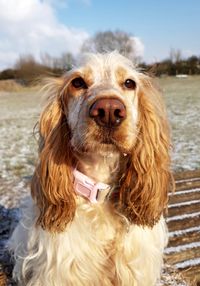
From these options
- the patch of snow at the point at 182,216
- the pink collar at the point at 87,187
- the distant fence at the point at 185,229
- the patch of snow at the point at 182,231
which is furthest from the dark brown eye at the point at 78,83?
the patch of snow at the point at 182,216

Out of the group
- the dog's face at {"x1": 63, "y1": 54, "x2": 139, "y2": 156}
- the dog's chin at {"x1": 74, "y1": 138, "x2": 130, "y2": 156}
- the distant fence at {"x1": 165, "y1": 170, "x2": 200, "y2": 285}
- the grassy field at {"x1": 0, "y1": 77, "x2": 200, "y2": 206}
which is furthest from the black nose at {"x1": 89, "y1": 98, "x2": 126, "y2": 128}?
the distant fence at {"x1": 165, "y1": 170, "x2": 200, "y2": 285}

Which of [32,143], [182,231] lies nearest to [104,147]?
[182,231]

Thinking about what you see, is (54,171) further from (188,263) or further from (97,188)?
(188,263)

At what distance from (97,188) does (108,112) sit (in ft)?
2.10

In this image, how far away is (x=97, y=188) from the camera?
8.27ft

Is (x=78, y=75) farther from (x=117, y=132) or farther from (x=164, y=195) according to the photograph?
(x=164, y=195)

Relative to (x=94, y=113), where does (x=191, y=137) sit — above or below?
below

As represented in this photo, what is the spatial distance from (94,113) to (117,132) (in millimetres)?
189

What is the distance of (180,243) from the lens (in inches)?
143

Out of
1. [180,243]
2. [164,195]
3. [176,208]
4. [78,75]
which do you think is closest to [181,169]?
[176,208]

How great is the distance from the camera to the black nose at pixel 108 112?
2.05 m

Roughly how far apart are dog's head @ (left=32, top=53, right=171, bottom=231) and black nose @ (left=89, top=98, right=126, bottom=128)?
9.8 inches

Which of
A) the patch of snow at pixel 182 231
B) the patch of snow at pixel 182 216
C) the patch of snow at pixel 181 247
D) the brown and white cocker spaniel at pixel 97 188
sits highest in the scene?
the brown and white cocker spaniel at pixel 97 188

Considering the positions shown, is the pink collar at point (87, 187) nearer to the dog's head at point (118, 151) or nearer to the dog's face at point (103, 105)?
the dog's head at point (118, 151)
